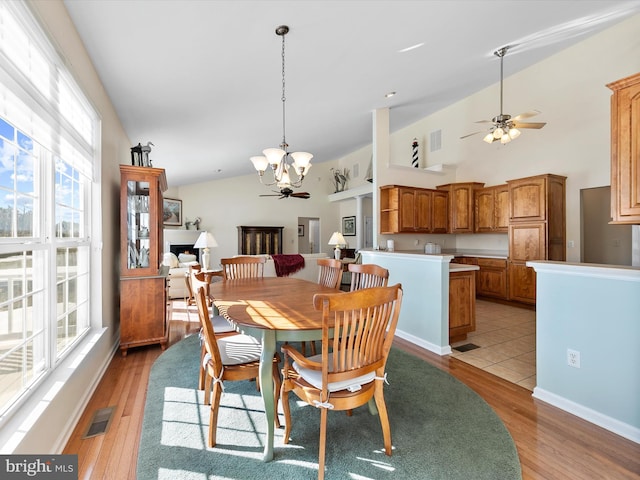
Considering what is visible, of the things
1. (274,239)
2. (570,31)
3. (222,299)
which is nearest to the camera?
(222,299)

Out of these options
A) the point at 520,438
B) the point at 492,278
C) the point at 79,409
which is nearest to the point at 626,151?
the point at 520,438

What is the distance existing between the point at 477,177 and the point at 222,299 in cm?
592

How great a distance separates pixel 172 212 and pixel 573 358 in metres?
9.01

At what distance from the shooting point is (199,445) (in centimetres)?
170

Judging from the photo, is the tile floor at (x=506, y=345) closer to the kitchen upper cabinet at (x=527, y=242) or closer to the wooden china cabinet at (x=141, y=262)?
the kitchen upper cabinet at (x=527, y=242)

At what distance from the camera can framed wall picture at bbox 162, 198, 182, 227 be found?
8.35 meters

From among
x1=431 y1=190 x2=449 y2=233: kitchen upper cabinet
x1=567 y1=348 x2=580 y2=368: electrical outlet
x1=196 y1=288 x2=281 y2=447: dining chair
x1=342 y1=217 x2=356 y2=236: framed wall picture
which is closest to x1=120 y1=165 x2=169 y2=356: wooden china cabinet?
x1=196 y1=288 x2=281 y2=447: dining chair

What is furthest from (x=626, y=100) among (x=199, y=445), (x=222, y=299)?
(x=199, y=445)

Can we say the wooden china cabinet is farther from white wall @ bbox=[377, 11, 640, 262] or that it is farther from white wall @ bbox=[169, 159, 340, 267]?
white wall @ bbox=[169, 159, 340, 267]

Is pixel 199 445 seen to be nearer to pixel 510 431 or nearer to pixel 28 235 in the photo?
pixel 28 235

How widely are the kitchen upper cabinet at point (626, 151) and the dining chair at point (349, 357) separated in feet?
5.03

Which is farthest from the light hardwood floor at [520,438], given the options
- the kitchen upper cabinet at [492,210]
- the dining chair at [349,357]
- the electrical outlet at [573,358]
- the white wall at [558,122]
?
the kitchen upper cabinet at [492,210]

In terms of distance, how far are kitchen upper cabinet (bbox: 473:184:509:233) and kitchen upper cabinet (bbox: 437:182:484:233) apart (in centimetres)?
12

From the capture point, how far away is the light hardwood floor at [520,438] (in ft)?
5.04
